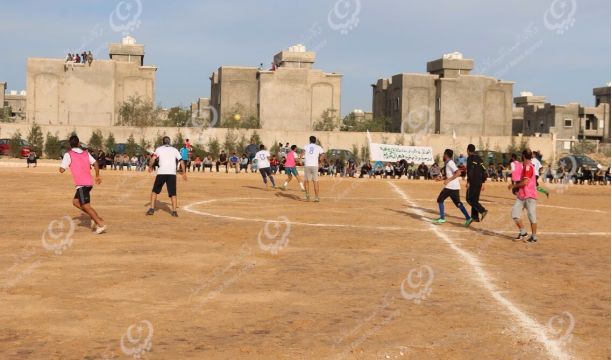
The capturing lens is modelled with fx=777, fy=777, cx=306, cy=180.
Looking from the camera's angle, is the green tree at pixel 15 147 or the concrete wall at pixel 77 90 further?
the concrete wall at pixel 77 90

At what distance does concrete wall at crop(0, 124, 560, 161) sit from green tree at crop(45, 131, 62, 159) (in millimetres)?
2551

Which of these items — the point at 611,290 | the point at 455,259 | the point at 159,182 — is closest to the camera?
the point at 611,290

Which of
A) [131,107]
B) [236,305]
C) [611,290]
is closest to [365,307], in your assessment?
[236,305]

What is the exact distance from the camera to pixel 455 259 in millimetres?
12820

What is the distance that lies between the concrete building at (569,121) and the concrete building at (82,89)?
52965 mm

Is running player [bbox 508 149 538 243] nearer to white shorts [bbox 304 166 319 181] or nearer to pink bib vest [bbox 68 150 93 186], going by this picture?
pink bib vest [bbox 68 150 93 186]

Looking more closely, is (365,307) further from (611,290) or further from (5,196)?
(5,196)

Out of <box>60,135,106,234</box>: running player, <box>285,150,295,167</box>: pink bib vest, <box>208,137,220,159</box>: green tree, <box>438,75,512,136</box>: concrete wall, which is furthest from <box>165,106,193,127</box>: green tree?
<box>60,135,106,234</box>: running player

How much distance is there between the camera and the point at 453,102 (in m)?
80.7

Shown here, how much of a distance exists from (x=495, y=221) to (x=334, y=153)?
1305 inches

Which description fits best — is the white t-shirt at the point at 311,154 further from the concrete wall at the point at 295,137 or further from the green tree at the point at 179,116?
the green tree at the point at 179,116

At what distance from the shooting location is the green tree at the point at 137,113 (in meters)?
71.1

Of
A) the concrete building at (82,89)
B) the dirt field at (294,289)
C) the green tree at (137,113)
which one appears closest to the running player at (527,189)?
the dirt field at (294,289)

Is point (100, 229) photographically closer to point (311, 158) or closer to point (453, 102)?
point (311, 158)
